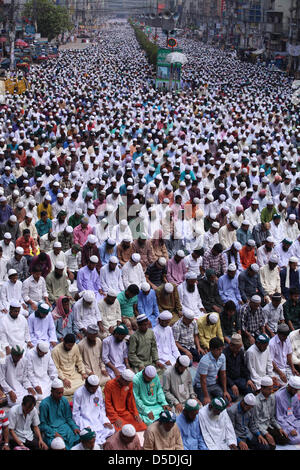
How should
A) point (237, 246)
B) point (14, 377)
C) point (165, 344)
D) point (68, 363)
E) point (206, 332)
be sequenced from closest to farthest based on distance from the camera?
point (14, 377)
point (68, 363)
point (165, 344)
point (206, 332)
point (237, 246)

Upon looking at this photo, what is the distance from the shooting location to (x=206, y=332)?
579 cm

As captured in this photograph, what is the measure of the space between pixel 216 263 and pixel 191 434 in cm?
305

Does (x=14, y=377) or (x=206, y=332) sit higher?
(x=14, y=377)

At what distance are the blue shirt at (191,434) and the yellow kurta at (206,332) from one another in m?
→ 1.34

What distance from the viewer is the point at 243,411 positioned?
183 inches

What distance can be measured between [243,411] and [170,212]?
14.4ft

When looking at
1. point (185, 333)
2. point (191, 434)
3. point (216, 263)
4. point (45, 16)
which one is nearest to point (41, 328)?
point (185, 333)

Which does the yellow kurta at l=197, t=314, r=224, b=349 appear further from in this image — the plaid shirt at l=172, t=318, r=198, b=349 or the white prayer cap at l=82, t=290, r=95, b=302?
the white prayer cap at l=82, t=290, r=95, b=302

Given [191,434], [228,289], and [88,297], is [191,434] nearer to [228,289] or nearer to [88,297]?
[88,297]

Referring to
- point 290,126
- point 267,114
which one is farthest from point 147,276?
point 267,114

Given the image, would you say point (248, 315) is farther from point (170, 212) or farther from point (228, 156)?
point (228, 156)

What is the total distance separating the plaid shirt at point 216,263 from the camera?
7.24 metres

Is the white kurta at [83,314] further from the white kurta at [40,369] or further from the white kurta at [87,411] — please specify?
the white kurta at [87,411]

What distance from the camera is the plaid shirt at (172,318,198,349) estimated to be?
19.0 feet
